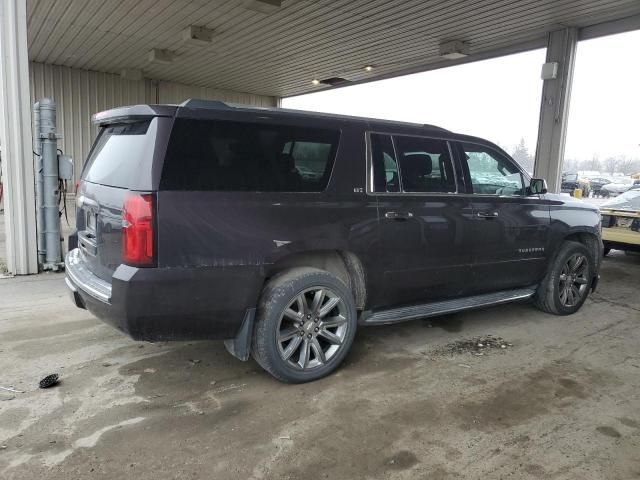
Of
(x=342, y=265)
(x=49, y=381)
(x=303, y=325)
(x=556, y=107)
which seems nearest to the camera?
(x=49, y=381)

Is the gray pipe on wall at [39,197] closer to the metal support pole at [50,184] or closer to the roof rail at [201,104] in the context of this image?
the metal support pole at [50,184]

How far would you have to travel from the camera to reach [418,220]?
3.85 meters

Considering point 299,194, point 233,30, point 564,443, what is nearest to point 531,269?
point 564,443

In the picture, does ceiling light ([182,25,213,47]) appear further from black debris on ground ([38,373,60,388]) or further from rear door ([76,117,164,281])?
black debris on ground ([38,373,60,388])

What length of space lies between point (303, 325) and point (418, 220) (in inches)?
49.2

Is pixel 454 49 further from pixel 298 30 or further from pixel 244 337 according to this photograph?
pixel 244 337

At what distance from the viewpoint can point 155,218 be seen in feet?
9.09

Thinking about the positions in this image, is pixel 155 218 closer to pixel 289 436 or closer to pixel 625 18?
pixel 289 436

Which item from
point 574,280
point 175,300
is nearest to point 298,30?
point 574,280

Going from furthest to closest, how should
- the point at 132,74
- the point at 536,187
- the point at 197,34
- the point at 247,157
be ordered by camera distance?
the point at 132,74 → the point at 197,34 → the point at 536,187 → the point at 247,157

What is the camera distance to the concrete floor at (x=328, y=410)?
8.30 ft

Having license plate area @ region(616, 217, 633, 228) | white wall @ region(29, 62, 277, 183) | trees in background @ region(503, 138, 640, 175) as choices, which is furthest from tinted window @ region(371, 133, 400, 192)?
white wall @ region(29, 62, 277, 183)

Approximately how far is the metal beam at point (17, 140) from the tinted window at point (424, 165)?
15.6 feet

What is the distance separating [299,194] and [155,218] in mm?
975
